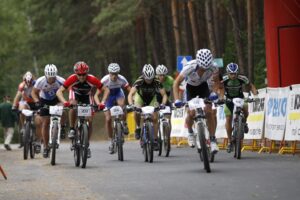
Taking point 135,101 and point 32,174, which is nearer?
point 32,174

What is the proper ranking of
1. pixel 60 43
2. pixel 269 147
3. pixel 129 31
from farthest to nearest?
pixel 60 43
pixel 129 31
pixel 269 147

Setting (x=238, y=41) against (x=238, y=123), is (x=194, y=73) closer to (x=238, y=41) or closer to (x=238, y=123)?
→ (x=238, y=123)

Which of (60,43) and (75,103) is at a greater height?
(60,43)

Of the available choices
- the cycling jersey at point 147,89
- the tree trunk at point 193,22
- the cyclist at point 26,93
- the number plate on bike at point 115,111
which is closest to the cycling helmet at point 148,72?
the cycling jersey at point 147,89

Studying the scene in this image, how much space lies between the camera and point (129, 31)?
180 feet

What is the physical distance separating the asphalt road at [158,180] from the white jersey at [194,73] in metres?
1.59

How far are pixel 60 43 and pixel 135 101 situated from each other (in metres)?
39.0

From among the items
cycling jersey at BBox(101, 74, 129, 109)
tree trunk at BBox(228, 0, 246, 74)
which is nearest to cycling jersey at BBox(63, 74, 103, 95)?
cycling jersey at BBox(101, 74, 129, 109)

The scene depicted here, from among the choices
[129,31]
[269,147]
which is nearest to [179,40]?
[129,31]

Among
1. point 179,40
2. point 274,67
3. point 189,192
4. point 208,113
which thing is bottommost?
point 189,192

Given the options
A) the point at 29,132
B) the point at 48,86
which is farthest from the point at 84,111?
the point at 29,132

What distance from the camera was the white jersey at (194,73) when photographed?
1681 cm

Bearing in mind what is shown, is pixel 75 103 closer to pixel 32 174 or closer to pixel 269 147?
pixel 32 174

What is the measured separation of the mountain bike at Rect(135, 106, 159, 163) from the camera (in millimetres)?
18469
